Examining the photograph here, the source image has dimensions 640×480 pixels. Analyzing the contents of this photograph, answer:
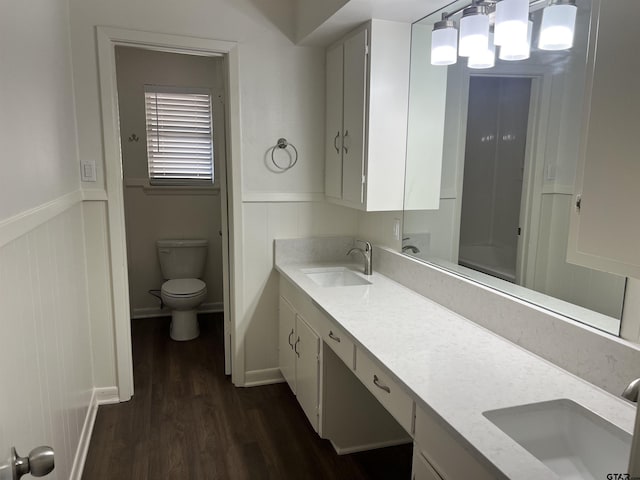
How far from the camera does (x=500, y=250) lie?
6.46 ft

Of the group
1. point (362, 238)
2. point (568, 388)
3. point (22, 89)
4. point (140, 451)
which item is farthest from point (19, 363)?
point (362, 238)

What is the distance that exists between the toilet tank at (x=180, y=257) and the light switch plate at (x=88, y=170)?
1.55 m

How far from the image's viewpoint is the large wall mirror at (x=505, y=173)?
1.56 m

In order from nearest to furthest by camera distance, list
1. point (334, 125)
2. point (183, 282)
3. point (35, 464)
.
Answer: point (35, 464)
point (334, 125)
point (183, 282)

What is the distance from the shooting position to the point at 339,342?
1961 mm

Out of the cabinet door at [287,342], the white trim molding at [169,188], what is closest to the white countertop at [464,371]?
the cabinet door at [287,342]

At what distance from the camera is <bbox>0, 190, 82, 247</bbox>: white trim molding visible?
1156 mm

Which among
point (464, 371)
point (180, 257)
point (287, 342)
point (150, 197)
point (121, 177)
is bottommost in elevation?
point (287, 342)

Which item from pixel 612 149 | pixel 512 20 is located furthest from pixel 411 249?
pixel 612 149

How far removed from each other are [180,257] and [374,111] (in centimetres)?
242

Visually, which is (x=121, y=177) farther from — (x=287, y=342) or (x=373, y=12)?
(x=373, y=12)

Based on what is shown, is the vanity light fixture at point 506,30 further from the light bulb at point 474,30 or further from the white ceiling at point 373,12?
the white ceiling at point 373,12

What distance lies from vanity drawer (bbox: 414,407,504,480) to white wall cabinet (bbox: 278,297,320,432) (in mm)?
961

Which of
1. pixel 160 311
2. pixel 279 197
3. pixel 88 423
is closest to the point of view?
pixel 88 423
